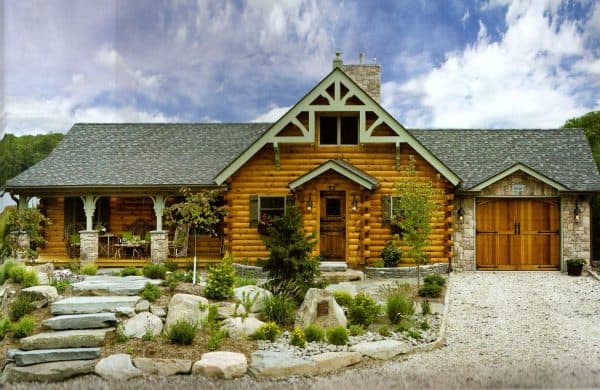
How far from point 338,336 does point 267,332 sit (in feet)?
3.82

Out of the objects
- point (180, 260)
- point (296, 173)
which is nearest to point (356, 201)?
point (296, 173)

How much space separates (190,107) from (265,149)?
4813 millimetres

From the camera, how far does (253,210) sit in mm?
16094

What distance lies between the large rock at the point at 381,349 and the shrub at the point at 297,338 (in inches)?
30.6

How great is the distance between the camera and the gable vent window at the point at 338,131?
16.1 metres

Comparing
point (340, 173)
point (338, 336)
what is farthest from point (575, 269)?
point (338, 336)

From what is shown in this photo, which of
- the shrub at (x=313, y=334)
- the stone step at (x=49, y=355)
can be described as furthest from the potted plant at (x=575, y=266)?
the stone step at (x=49, y=355)

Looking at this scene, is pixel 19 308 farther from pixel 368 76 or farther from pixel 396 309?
pixel 368 76

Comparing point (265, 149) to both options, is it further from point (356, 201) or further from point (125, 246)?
point (125, 246)

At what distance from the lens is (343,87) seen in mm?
15469

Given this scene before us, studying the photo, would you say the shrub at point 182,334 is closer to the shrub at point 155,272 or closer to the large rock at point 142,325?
the large rock at point 142,325

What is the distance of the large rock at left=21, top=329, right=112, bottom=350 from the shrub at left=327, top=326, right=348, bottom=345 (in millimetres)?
3525

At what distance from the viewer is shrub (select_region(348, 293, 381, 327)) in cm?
991

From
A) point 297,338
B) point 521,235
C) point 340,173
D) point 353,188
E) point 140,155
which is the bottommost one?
point 297,338
